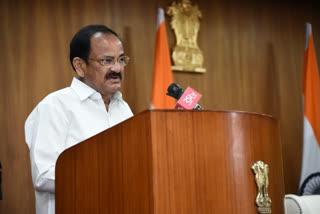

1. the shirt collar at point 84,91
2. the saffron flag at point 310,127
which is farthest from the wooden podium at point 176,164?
the saffron flag at point 310,127

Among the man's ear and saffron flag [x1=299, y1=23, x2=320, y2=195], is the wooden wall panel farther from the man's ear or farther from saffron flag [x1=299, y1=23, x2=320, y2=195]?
the man's ear

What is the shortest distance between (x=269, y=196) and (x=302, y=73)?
4478 mm

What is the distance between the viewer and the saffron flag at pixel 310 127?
4973 mm

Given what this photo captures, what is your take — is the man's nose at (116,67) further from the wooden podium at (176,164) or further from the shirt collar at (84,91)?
the wooden podium at (176,164)

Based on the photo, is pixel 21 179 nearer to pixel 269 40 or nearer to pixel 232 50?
pixel 232 50

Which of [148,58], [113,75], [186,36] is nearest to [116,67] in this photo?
[113,75]

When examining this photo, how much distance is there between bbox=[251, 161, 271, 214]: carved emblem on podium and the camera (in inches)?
61.2

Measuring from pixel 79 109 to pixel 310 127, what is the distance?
11.8 feet

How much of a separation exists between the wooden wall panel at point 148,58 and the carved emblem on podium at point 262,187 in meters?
2.96

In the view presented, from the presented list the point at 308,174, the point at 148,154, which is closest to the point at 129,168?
the point at 148,154

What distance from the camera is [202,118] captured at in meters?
1.48

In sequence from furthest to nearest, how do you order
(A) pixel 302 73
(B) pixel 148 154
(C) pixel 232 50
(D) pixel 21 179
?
(A) pixel 302 73 → (C) pixel 232 50 → (D) pixel 21 179 → (B) pixel 148 154

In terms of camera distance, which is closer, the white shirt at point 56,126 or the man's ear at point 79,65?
the white shirt at point 56,126

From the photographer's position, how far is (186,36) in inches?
200
